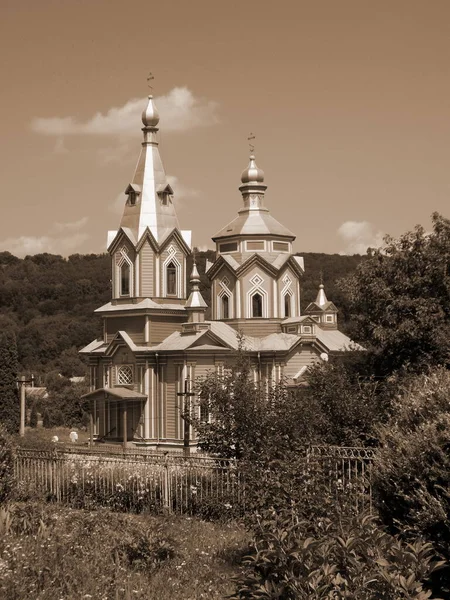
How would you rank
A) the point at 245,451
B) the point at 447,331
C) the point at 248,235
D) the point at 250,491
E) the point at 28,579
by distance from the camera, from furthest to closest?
1. the point at 248,235
2. the point at 447,331
3. the point at 245,451
4. the point at 250,491
5. the point at 28,579

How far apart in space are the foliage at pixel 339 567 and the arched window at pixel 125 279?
28989 millimetres

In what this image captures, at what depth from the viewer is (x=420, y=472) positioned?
8758mm

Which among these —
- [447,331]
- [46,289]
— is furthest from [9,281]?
[447,331]

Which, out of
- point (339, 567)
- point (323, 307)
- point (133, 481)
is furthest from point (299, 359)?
point (339, 567)

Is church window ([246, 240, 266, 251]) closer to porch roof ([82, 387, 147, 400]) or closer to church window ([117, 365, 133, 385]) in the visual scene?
church window ([117, 365, 133, 385])

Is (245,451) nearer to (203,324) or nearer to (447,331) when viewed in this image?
(447,331)

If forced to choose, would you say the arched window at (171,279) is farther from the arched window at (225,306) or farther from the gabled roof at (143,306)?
the arched window at (225,306)

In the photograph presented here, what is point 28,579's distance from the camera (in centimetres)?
920

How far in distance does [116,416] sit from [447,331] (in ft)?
53.1

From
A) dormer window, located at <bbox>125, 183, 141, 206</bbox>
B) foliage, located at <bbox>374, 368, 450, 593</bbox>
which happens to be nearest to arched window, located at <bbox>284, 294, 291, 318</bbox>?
dormer window, located at <bbox>125, 183, 141, 206</bbox>

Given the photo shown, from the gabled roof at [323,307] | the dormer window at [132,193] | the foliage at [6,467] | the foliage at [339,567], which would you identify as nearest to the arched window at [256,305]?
the dormer window at [132,193]

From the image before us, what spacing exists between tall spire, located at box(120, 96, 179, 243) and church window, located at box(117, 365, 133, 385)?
531 cm

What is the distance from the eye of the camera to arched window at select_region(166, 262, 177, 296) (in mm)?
36344

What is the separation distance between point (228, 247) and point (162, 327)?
479 centimetres
